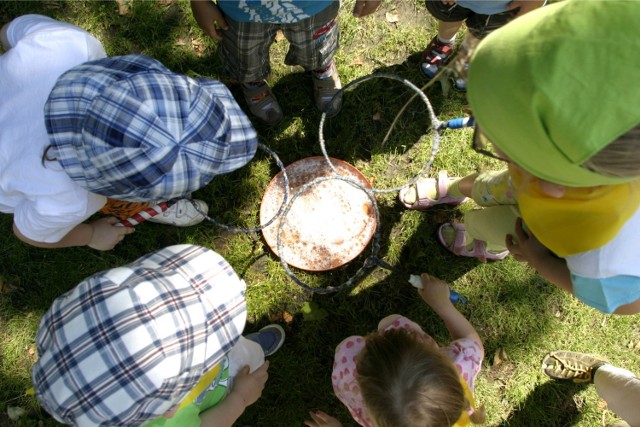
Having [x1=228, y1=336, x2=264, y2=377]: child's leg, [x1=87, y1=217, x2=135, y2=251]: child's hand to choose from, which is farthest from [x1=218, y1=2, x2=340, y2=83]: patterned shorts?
[x1=228, y1=336, x2=264, y2=377]: child's leg

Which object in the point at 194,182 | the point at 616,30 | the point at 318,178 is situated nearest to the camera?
the point at 616,30

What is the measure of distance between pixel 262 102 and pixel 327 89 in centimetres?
44

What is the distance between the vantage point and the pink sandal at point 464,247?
110 inches

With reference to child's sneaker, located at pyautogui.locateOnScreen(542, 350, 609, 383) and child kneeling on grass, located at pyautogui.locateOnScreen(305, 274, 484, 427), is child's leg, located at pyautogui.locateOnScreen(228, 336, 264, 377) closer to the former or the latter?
child kneeling on grass, located at pyautogui.locateOnScreen(305, 274, 484, 427)

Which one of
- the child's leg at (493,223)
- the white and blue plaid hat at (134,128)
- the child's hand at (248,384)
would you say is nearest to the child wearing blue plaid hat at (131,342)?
the white and blue plaid hat at (134,128)

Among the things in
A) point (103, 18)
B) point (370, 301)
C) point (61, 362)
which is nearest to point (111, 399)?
point (61, 362)

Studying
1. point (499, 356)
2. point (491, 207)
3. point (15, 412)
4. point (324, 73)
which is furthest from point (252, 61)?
point (15, 412)

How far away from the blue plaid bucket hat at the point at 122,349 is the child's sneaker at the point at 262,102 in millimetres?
1545

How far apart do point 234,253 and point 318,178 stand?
76 centimetres

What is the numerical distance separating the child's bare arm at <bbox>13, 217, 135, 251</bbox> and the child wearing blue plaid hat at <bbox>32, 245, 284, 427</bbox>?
3.17 ft

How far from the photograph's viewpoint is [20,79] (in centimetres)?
189

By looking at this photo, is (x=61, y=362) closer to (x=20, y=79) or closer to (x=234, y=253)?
(x=20, y=79)

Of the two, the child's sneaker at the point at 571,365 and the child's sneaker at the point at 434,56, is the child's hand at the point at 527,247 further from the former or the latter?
the child's sneaker at the point at 434,56

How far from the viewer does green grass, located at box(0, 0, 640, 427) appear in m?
2.85
